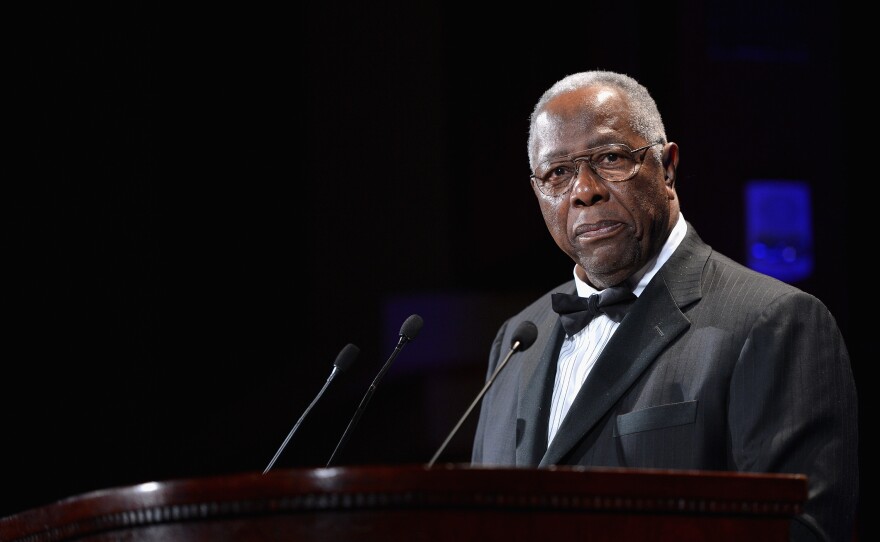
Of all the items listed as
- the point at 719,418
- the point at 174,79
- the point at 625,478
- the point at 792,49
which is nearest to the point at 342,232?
the point at 174,79

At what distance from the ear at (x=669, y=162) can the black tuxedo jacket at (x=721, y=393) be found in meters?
0.19

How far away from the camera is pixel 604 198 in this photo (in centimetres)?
212

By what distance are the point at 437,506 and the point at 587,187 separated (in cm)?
117

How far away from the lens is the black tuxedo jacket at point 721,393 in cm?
167

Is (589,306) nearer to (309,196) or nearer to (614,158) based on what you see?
(614,158)

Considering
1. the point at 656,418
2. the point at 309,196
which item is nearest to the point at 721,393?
the point at 656,418

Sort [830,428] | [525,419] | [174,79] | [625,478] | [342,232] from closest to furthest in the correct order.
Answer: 1. [625,478]
2. [830,428]
3. [525,419]
4. [174,79]
5. [342,232]

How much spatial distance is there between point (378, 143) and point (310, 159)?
0.38m

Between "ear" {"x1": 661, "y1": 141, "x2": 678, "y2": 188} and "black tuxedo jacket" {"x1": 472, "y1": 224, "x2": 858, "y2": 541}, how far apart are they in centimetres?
19

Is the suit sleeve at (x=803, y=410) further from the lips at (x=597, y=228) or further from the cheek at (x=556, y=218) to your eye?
the cheek at (x=556, y=218)

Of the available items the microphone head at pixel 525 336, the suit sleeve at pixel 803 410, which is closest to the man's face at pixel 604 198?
the microphone head at pixel 525 336

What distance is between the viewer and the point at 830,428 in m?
1.69

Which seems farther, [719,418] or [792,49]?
[792,49]

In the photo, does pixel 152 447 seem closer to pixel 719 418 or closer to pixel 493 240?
pixel 493 240
